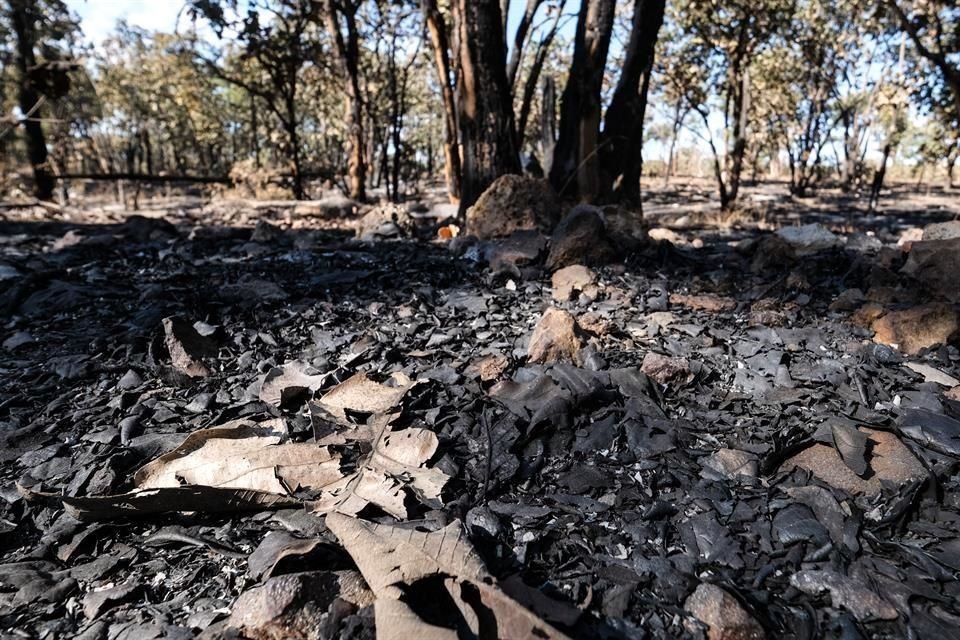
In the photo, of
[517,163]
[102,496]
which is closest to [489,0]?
[517,163]

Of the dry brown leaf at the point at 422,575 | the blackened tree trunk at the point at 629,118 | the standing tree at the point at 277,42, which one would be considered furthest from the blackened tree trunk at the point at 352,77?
the dry brown leaf at the point at 422,575

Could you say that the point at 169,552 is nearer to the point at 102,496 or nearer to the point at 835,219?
the point at 102,496

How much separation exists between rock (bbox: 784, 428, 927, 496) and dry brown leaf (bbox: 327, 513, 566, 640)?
0.84 meters

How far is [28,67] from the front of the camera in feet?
27.1

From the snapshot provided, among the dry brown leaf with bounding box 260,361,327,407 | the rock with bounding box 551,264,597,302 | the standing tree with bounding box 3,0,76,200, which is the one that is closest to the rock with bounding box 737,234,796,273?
the rock with bounding box 551,264,597,302

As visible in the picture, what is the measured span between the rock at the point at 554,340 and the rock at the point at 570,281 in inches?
22.2

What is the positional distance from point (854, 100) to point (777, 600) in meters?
18.2

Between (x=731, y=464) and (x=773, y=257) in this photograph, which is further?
(x=773, y=257)

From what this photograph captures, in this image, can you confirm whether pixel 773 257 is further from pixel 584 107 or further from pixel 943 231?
pixel 584 107

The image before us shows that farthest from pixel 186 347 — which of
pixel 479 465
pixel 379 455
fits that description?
pixel 479 465

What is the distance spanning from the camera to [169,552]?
3.91ft

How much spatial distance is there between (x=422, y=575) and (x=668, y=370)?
1.08 m

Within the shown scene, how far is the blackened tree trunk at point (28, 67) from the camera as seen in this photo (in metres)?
8.41

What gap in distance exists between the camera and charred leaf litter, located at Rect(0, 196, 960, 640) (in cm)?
103
